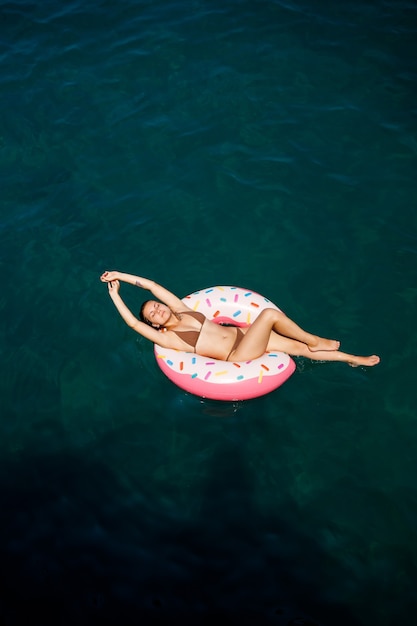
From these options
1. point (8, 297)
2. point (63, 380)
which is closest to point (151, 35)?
point (8, 297)

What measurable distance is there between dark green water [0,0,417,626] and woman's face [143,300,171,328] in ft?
2.15

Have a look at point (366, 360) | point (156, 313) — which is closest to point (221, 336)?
point (156, 313)

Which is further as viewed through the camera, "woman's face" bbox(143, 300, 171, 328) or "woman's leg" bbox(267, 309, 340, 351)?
"woman's face" bbox(143, 300, 171, 328)

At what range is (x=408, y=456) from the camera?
228 inches

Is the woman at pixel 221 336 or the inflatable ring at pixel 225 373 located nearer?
the inflatable ring at pixel 225 373

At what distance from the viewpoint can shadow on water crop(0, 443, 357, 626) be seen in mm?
5043

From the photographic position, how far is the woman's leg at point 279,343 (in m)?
6.07

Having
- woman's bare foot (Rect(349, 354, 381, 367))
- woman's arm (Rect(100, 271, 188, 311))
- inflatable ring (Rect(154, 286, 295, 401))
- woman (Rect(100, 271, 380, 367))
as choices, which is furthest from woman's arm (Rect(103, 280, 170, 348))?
woman's bare foot (Rect(349, 354, 381, 367))

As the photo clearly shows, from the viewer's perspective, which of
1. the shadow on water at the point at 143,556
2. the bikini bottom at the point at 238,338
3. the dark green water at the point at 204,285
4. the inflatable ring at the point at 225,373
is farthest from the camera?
the bikini bottom at the point at 238,338

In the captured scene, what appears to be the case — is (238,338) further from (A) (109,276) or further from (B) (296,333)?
(A) (109,276)

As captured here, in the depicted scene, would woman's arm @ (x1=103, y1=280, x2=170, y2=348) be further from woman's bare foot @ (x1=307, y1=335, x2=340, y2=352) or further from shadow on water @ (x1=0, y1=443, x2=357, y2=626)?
woman's bare foot @ (x1=307, y1=335, x2=340, y2=352)

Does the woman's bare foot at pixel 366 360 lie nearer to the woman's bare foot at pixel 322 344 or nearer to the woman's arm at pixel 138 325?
the woman's bare foot at pixel 322 344

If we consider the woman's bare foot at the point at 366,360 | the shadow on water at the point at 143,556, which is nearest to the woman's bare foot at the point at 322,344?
the woman's bare foot at the point at 366,360

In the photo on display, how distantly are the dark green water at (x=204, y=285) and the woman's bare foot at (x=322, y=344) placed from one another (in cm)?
30
